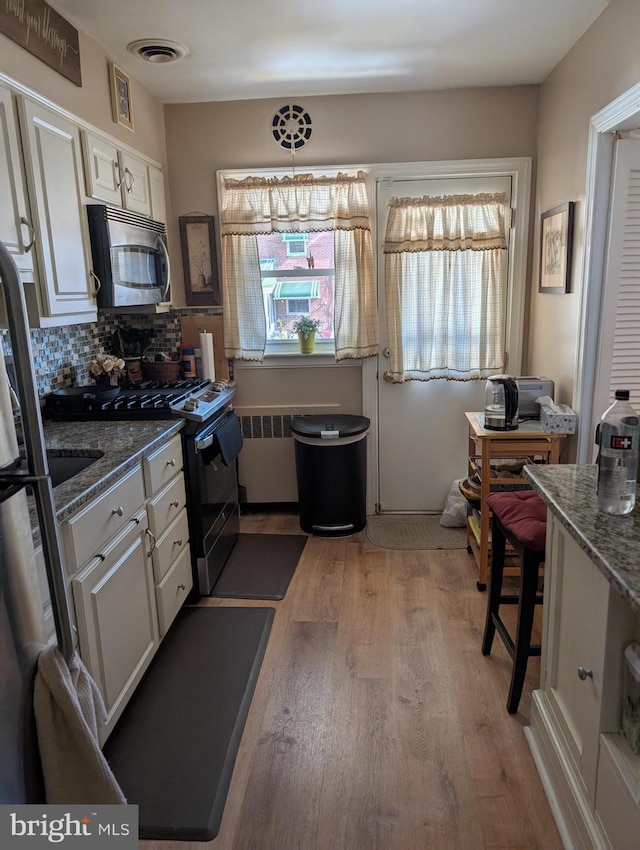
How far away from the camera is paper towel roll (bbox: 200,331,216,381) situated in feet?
11.2

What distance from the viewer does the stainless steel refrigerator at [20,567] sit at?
3.22 ft

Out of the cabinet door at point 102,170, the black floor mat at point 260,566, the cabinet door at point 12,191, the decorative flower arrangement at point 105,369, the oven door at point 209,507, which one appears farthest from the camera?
the decorative flower arrangement at point 105,369

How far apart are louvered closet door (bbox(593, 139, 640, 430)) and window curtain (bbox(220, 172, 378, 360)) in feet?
4.29

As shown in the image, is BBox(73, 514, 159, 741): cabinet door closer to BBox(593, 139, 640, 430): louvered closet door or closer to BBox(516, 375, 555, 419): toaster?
BBox(516, 375, 555, 419): toaster

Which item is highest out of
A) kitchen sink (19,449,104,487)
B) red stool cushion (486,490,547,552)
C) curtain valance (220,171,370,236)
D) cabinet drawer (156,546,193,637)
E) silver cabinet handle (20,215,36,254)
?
curtain valance (220,171,370,236)

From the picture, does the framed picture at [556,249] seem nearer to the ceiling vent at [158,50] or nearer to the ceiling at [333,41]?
the ceiling at [333,41]

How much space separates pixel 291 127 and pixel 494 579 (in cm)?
266

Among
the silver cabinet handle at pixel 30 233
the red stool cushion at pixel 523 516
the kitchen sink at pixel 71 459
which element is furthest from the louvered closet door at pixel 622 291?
the silver cabinet handle at pixel 30 233

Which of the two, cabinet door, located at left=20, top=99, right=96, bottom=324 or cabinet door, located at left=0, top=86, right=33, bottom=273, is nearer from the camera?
cabinet door, located at left=0, top=86, right=33, bottom=273

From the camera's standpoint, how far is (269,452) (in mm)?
3771

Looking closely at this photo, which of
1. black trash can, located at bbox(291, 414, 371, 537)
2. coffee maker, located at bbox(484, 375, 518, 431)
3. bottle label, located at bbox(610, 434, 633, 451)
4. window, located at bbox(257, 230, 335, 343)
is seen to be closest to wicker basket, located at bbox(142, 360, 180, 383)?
window, located at bbox(257, 230, 335, 343)

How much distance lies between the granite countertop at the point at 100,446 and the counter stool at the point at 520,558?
51.1 inches

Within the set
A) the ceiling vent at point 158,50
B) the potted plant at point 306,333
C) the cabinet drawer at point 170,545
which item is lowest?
the cabinet drawer at point 170,545

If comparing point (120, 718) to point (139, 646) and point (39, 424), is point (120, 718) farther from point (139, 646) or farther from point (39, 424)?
point (39, 424)
